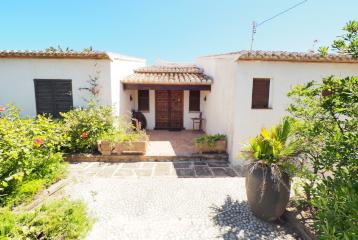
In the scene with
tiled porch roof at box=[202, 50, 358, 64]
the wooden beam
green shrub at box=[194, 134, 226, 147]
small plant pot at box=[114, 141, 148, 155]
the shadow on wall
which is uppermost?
tiled porch roof at box=[202, 50, 358, 64]

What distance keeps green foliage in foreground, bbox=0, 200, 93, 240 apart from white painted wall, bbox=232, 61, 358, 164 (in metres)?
5.98

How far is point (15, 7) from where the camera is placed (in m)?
10.3

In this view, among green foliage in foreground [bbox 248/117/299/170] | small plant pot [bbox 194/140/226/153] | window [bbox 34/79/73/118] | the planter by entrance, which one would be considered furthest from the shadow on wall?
window [bbox 34/79/73/118]

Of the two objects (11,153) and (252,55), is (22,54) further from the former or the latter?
(252,55)

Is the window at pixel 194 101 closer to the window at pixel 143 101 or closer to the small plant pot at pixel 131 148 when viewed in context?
the window at pixel 143 101

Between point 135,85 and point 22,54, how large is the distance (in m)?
5.44

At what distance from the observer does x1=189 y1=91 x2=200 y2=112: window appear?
576 inches

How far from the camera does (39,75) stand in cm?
972

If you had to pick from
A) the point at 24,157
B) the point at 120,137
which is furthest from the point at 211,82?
the point at 24,157

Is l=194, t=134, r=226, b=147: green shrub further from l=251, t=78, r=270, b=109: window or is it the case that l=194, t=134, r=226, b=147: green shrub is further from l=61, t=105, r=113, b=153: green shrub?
l=61, t=105, r=113, b=153: green shrub

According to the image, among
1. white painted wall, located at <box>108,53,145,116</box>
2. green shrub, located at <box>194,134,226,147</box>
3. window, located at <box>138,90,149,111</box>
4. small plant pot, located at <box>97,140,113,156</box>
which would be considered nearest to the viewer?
small plant pot, located at <box>97,140,113,156</box>

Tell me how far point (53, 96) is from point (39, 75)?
3.79 ft

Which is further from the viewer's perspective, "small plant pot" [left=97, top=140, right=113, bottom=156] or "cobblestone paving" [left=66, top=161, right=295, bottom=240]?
"small plant pot" [left=97, top=140, right=113, bottom=156]

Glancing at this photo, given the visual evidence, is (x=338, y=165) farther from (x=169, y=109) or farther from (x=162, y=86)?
(x=169, y=109)
